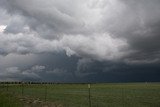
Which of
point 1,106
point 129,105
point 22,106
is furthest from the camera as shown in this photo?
point 129,105

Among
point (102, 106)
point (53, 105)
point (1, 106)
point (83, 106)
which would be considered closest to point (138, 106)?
point (102, 106)

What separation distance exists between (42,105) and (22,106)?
252cm

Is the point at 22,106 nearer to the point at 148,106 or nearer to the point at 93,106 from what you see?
the point at 93,106

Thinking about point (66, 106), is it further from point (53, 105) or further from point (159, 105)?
point (159, 105)

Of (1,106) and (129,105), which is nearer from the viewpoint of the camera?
(1,106)

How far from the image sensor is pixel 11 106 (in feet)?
107

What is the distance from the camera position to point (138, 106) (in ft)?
119

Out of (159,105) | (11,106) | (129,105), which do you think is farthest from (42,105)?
(159,105)

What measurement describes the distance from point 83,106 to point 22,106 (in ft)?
24.6

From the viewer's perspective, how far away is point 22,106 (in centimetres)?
3453

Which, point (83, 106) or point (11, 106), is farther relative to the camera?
point (83, 106)

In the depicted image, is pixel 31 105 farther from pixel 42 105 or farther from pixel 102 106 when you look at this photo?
pixel 102 106

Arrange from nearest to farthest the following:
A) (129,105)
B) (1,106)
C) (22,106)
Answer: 1. (1,106)
2. (22,106)
3. (129,105)

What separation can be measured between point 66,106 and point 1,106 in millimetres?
7924
